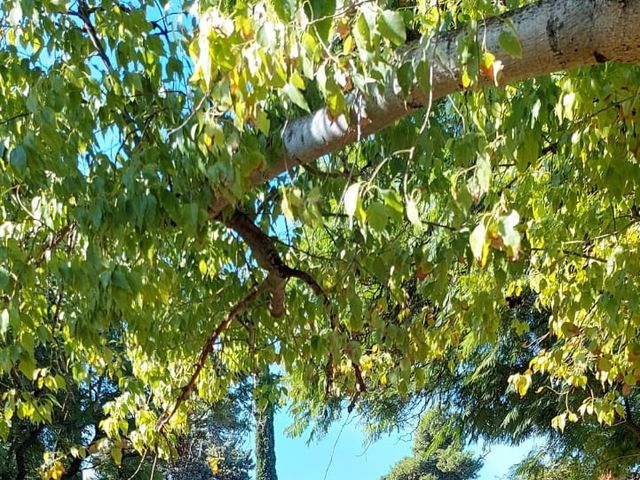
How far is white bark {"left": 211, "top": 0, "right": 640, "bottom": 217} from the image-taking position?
1327mm

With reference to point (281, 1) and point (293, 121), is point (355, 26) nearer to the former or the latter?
point (281, 1)

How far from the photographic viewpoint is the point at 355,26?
1221 mm

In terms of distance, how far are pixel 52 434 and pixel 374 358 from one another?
6.24m

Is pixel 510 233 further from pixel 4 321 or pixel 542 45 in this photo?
pixel 4 321

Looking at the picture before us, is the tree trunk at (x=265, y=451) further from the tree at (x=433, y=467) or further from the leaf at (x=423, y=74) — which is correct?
the leaf at (x=423, y=74)

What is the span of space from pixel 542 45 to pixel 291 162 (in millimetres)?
675

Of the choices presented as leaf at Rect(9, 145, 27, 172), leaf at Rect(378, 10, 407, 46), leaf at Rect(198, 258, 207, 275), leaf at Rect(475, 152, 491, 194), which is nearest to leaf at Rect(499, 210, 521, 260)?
leaf at Rect(475, 152, 491, 194)

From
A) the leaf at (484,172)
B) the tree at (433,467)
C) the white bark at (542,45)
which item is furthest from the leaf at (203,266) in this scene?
the tree at (433,467)

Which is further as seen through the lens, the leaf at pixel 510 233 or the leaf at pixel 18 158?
the leaf at pixel 18 158

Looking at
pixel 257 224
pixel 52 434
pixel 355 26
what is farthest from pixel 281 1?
pixel 52 434

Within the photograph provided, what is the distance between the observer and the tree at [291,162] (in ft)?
4.55

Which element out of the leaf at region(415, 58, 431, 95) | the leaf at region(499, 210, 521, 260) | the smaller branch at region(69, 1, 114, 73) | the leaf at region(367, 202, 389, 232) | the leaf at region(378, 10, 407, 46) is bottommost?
the leaf at region(499, 210, 521, 260)

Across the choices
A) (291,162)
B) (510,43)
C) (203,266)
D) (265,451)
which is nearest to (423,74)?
(510,43)

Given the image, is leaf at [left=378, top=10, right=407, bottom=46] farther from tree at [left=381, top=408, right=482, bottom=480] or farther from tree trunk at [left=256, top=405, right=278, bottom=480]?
tree at [left=381, top=408, right=482, bottom=480]
